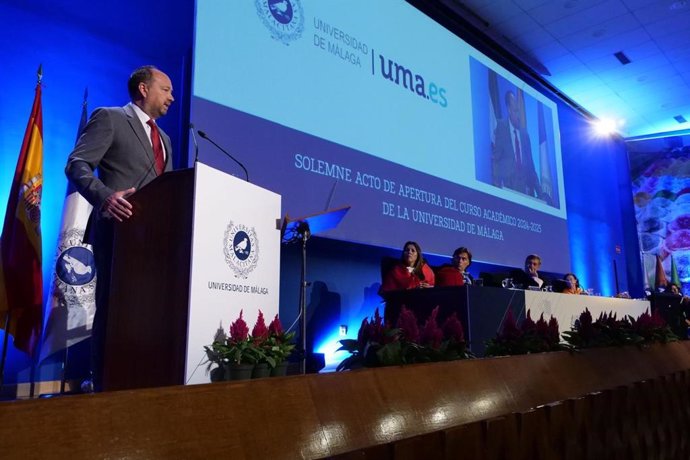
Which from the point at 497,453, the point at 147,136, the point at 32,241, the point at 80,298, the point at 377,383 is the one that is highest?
the point at 147,136

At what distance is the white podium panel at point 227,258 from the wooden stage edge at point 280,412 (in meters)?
0.54

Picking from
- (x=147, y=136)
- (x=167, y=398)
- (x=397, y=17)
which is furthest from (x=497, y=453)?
(x=397, y=17)

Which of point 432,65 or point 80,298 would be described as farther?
point 432,65

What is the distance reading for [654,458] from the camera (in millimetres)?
1286

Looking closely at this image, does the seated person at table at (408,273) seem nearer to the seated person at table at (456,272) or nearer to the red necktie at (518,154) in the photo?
the seated person at table at (456,272)

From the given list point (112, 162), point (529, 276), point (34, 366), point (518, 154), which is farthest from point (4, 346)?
point (518, 154)

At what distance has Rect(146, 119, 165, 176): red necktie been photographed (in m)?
1.68

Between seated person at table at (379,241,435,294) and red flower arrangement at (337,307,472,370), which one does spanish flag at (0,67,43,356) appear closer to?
red flower arrangement at (337,307,472,370)

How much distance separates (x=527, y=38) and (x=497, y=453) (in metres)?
6.34

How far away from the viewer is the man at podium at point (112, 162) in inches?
55.1

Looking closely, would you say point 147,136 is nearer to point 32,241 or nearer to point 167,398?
point 32,241

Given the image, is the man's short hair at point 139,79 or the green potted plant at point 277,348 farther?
the man's short hair at point 139,79

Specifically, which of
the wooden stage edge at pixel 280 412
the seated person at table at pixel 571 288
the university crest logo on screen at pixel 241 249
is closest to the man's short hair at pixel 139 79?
the university crest logo on screen at pixel 241 249

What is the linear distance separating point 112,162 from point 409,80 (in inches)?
123
